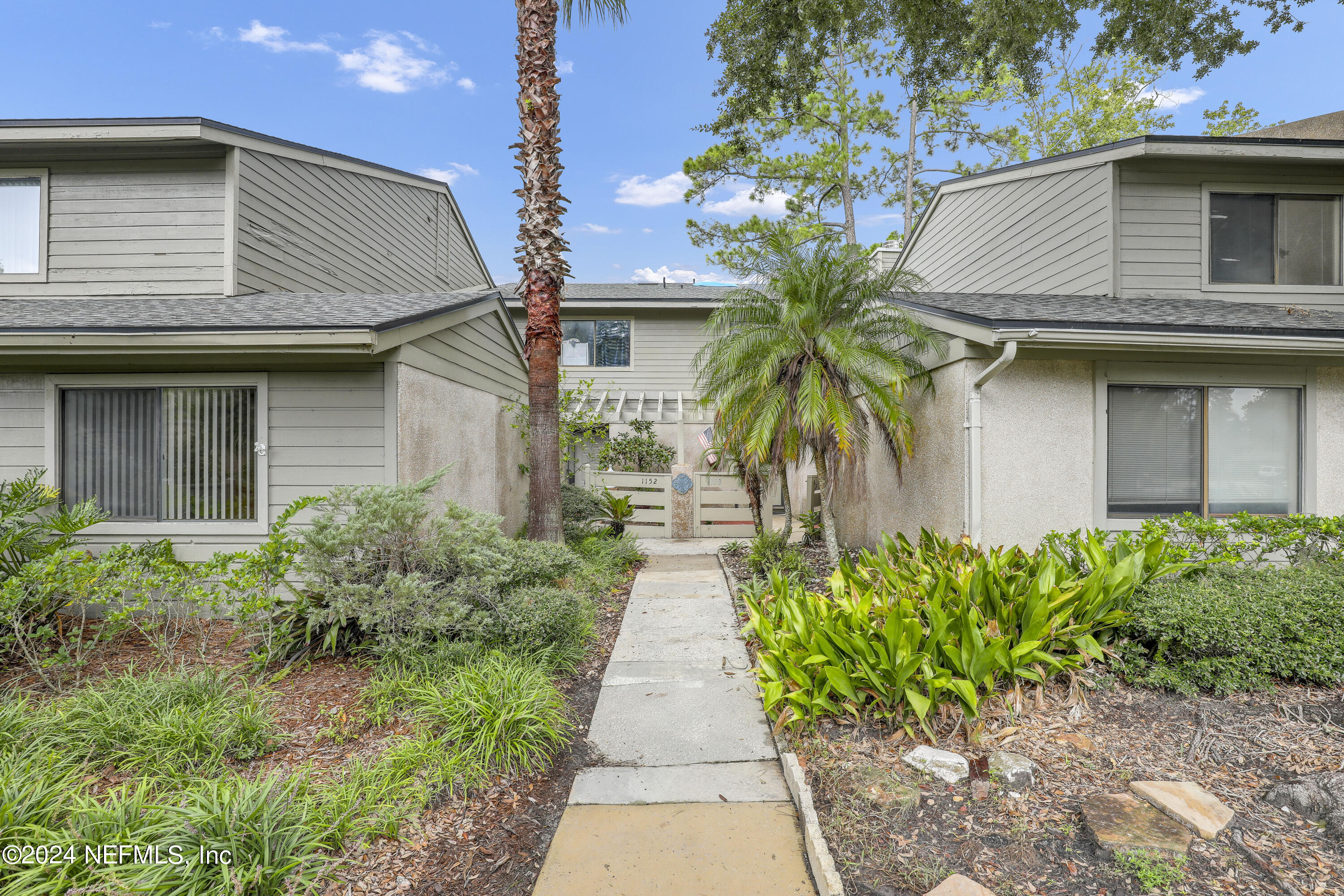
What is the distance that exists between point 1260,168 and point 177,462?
41.5 ft

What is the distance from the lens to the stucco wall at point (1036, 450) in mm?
5840

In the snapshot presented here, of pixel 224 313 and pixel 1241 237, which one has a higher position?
pixel 1241 237

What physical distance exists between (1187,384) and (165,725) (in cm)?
837

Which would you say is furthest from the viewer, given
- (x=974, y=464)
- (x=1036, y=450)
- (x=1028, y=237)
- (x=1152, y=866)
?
(x=1028, y=237)

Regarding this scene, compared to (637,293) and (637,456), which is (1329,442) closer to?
(637,456)

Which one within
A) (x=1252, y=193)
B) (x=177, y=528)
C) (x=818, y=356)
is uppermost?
(x=1252, y=193)

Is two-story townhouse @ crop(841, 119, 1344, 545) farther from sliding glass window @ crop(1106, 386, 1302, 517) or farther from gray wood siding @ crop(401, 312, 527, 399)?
gray wood siding @ crop(401, 312, 527, 399)

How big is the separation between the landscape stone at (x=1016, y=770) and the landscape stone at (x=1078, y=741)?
0.95 ft

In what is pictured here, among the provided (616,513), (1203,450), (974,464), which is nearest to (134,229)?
(616,513)

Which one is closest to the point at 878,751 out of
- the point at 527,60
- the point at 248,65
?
the point at 527,60

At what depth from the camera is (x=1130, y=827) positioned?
2590 millimetres

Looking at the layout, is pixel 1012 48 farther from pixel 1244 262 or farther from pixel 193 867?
pixel 193 867

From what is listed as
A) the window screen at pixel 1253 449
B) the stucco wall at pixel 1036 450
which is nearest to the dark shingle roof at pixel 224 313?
the stucco wall at pixel 1036 450

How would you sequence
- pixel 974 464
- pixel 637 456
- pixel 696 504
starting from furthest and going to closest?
pixel 637 456 → pixel 696 504 → pixel 974 464
